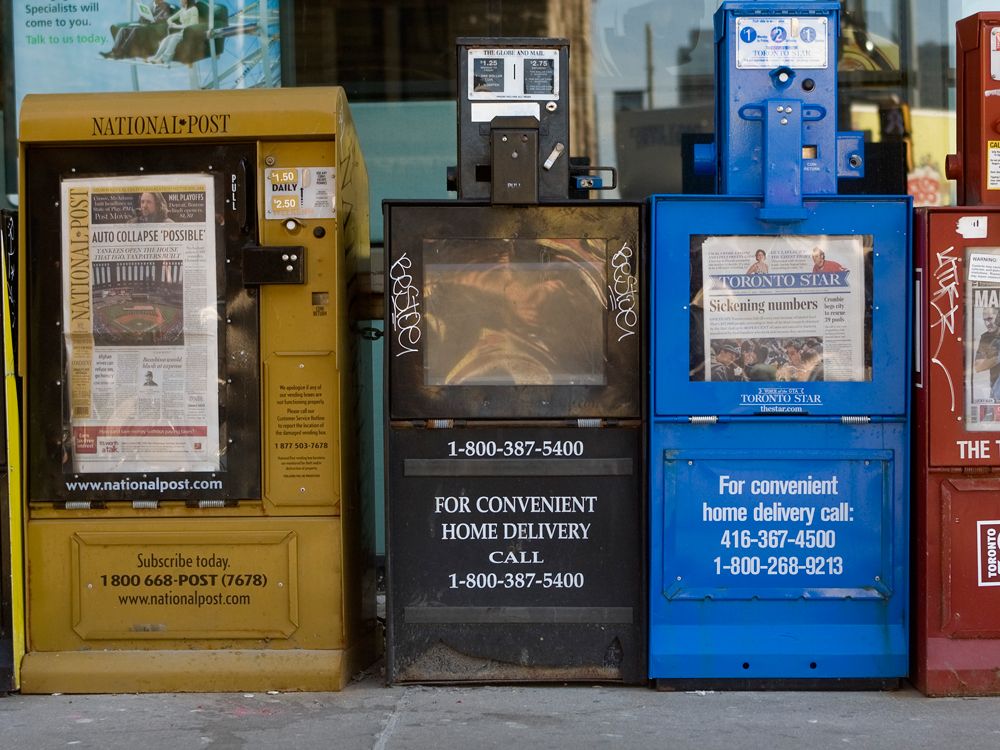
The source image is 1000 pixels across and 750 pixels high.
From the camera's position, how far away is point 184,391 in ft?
15.5

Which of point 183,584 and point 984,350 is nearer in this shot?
point 984,350

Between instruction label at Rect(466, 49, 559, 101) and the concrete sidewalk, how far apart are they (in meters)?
2.22

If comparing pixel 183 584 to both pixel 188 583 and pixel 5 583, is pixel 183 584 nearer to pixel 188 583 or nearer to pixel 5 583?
pixel 188 583

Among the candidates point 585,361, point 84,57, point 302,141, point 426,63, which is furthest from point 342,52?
point 585,361

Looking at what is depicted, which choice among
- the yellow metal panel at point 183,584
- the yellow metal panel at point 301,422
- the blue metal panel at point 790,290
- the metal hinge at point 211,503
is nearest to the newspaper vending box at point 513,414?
the blue metal panel at point 790,290

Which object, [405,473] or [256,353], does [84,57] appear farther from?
[405,473]

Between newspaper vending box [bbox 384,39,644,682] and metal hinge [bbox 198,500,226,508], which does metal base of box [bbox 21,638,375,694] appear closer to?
newspaper vending box [bbox 384,39,644,682]

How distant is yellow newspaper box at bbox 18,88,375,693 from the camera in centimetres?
468

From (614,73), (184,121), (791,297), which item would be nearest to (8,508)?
(184,121)

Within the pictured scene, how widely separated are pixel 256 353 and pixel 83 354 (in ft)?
2.15

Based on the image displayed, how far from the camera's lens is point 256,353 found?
4.71 m

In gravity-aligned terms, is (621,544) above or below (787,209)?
below

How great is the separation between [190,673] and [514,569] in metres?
1.27

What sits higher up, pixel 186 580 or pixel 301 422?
pixel 301 422
